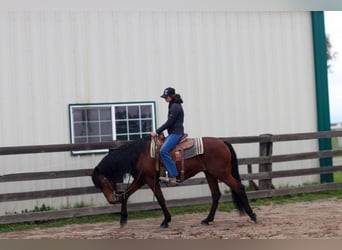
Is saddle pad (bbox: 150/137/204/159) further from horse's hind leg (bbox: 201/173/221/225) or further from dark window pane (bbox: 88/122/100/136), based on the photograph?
dark window pane (bbox: 88/122/100/136)

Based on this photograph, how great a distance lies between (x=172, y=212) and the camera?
8.42m

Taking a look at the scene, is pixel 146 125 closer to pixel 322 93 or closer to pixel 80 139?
pixel 80 139

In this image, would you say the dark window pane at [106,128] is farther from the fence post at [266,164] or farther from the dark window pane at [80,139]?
the fence post at [266,164]

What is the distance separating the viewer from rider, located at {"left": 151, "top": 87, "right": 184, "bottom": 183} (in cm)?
710

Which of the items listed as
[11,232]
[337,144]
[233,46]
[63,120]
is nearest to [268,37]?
[233,46]

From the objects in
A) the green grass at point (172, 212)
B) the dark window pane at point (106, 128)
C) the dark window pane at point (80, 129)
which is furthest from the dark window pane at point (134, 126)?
the green grass at point (172, 212)

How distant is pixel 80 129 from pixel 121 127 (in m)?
0.74

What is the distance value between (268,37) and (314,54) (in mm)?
1083

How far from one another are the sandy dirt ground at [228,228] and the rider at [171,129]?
85 cm

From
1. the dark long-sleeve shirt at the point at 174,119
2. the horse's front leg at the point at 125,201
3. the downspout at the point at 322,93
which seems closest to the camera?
the dark long-sleeve shirt at the point at 174,119

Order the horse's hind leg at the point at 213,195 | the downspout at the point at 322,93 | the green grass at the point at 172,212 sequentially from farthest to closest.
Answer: the downspout at the point at 322,93, the green grass at the point at 172,212, the horse's hind leg at the point at 213,195

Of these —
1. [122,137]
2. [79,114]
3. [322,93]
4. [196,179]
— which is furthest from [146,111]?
[322,93]

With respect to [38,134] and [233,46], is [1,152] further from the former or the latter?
[233,46]

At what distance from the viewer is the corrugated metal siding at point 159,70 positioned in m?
8.55
